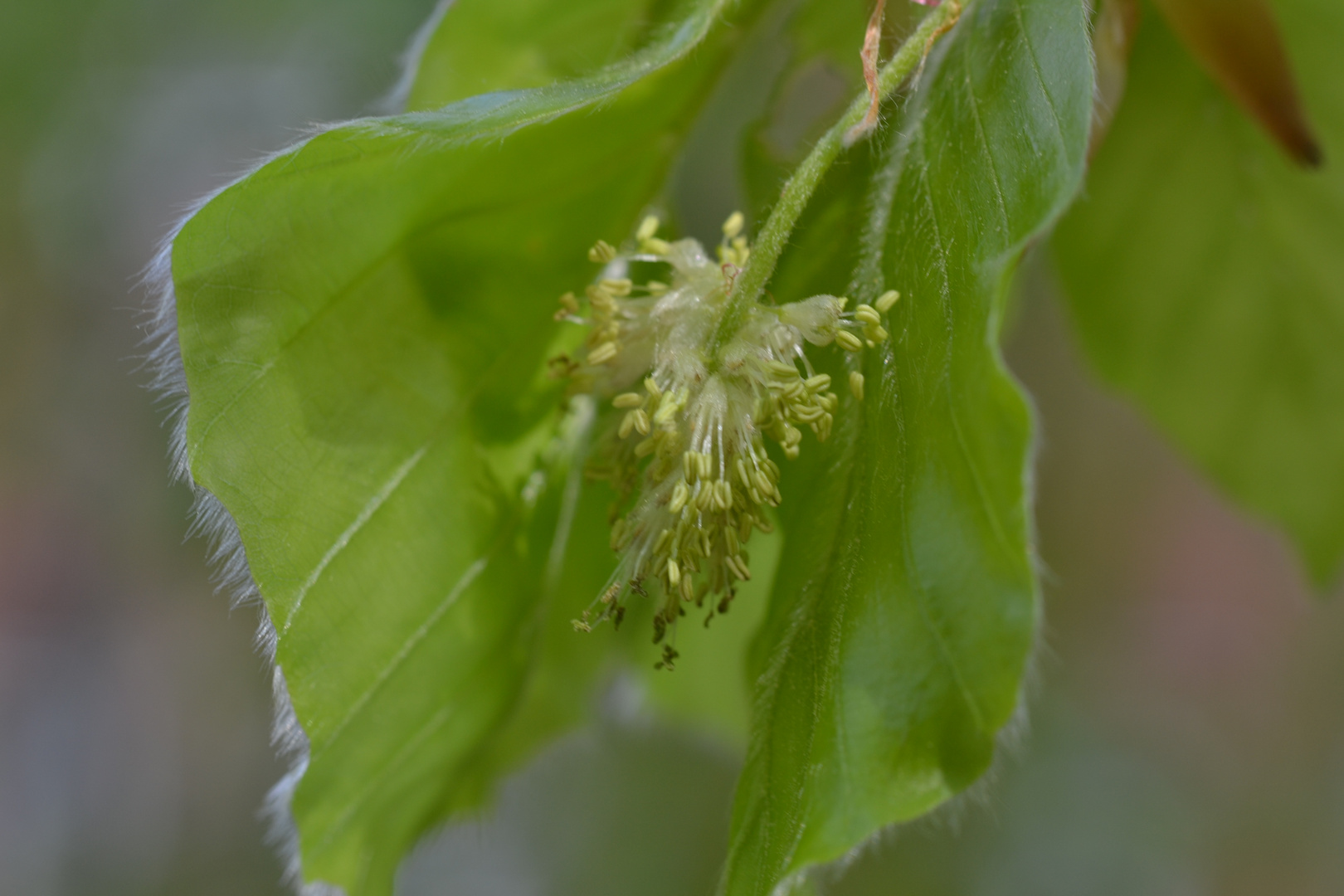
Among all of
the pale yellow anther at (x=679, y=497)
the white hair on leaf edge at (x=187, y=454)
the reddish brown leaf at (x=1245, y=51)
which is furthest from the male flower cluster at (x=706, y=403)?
the reddish brown leaf at (x=1245, y=51)

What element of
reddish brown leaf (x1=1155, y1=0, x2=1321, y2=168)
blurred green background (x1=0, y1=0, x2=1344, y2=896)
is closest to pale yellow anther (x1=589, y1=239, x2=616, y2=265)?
reddish brown leaf (x1=1155, y1=0, x2=1321, y2=168)

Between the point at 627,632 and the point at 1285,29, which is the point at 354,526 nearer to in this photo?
the point at 627,632

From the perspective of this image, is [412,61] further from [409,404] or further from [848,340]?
[848,340]

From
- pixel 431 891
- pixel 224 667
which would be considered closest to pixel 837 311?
pixel 224 667

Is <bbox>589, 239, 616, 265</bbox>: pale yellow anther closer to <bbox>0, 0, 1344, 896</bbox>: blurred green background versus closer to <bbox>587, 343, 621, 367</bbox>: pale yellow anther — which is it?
<bbox>587, 343, 621, 367</bbox>: pale yellow anther

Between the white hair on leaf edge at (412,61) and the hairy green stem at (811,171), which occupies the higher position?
the white hair on leaf edge at (412,61)

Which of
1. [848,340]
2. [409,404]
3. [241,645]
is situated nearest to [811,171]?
[848,340]

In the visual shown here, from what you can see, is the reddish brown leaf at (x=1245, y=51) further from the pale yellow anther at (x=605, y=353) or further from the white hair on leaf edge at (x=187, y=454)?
the white hair on leaf edge at (x=187, y=454)
